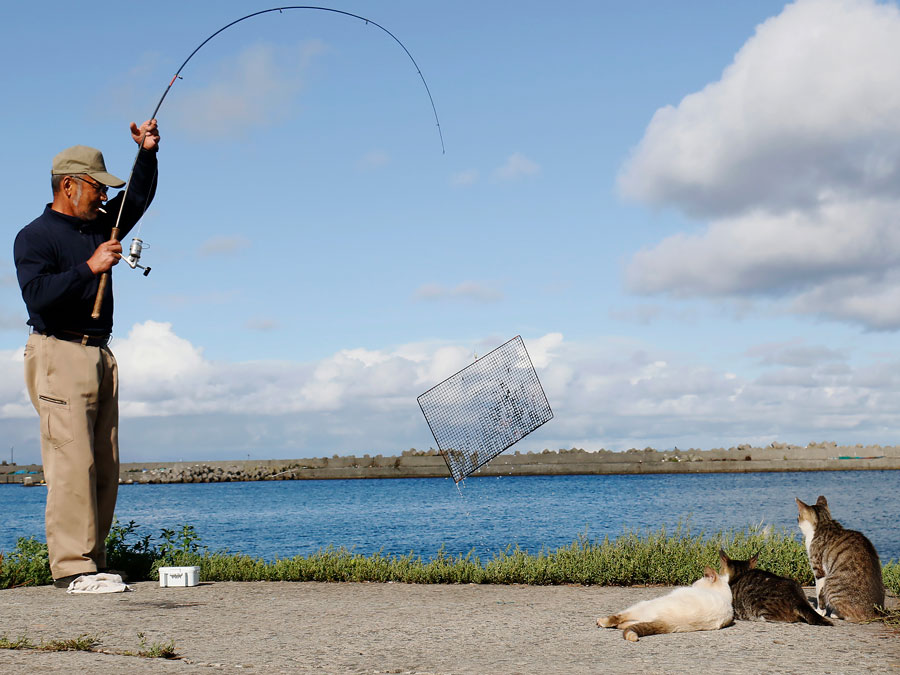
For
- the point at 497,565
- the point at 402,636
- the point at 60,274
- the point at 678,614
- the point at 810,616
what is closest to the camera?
the point at 402,636

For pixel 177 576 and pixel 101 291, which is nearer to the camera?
pixel 101 291

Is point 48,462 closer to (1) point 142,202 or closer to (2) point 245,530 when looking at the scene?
(1) point 142,202

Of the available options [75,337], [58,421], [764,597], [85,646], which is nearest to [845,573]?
[764,597]

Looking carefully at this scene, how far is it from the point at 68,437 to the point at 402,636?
13.4 ft

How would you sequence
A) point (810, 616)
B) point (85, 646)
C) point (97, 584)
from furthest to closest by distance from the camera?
point (97, 584), point (810, 616), point (85, 646)

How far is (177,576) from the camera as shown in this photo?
854 centimetres

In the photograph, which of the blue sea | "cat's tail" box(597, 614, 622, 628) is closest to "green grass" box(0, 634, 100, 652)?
"cat's tail" box(597, 614, 622, 628)

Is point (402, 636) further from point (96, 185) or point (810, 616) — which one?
point (96, 185)

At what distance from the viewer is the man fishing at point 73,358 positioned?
26.3 feet

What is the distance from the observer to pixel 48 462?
814cm

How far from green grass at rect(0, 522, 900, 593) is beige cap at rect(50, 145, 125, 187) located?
3.81 metres

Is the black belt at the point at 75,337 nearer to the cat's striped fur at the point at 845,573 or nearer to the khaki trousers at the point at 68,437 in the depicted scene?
the khaki trousers at the point at 68,437

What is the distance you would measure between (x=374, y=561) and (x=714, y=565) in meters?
3.59

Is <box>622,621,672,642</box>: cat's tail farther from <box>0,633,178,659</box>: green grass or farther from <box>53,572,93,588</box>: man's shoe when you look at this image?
<box>53,572,93,588</box>: man's shoe
